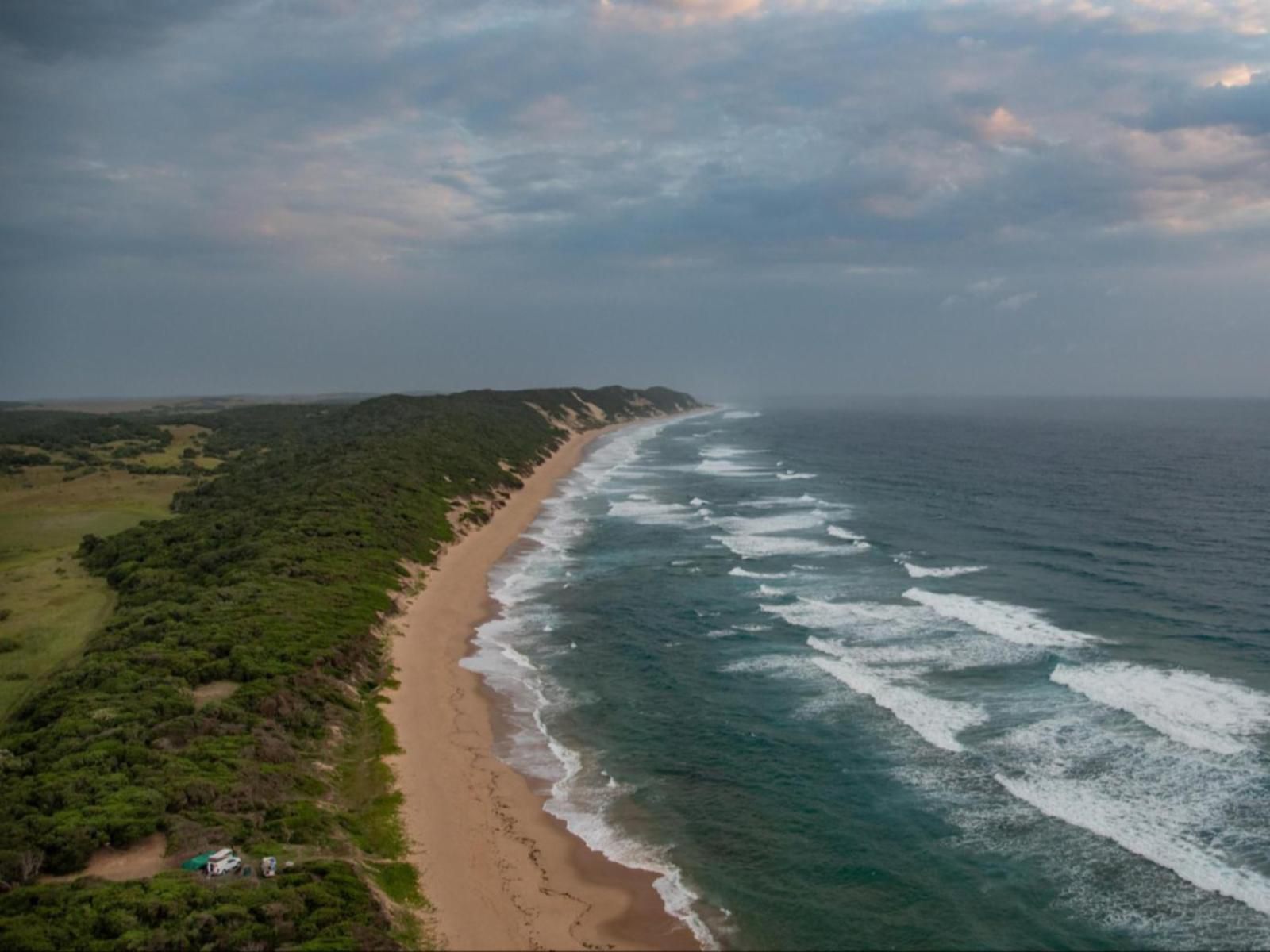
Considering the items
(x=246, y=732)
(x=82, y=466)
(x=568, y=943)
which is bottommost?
(x=568, y=943)

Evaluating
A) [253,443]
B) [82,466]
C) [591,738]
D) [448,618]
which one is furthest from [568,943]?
[253,443]

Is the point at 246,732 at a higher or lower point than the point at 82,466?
lower

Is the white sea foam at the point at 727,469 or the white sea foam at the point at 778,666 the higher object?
the white sea foam at the point at 727,469

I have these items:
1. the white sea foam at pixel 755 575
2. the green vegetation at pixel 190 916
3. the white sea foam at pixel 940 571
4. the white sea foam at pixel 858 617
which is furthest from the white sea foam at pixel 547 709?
the white sea foam at pixel 940 571

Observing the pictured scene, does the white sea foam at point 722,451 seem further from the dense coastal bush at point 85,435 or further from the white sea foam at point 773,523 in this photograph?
the dense coastal bush at point 85,435

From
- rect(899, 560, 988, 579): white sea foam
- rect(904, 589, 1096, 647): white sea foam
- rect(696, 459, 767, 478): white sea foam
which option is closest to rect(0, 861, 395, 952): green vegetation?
rect(904, 589, 1096, 647): white sea foam

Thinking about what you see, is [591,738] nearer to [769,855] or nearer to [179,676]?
[769,855]

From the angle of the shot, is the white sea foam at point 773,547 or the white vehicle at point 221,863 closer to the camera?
the white vehicle at point 221,863

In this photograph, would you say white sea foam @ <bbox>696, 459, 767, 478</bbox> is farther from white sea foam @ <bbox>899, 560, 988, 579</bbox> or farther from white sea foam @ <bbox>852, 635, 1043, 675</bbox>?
white sea foam @ <bbox>852, 635, 1043, 675</bbox>
